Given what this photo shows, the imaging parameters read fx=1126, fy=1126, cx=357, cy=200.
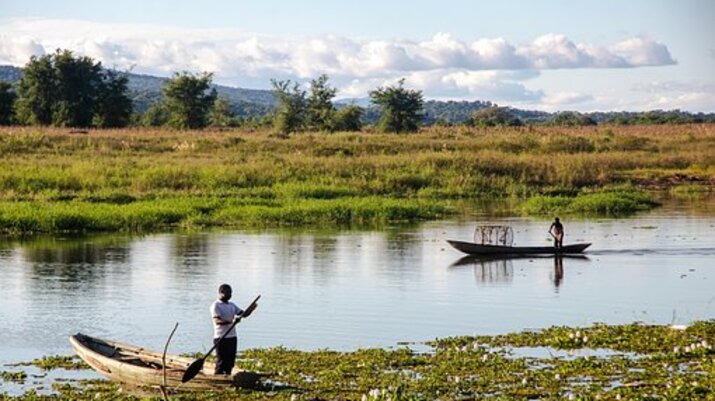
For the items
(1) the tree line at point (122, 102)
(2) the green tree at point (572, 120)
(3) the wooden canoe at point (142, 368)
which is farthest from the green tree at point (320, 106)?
(3) the wooden canoe at point (142, 368)

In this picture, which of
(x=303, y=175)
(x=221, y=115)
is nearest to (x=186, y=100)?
(x=221, y=115)

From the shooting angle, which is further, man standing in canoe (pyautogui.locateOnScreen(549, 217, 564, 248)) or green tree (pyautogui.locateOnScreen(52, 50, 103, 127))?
green tree (pyautogui.locateOnScreen(52, 50, 103, 127))

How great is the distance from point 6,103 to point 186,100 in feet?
43.0

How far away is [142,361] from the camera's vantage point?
637 inches

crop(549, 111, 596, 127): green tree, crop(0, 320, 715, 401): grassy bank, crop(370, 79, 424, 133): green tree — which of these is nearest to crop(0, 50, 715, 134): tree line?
crop(370, 79, 424, 133): green tree

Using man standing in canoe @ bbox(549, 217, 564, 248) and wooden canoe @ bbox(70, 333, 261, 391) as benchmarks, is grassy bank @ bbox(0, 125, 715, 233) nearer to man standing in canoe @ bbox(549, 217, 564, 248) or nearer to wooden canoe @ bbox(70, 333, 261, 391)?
man standing in canoe @ bbox(549, 217, 564, 248)

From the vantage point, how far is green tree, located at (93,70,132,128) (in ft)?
268

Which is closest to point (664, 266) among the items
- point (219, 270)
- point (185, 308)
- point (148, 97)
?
point (219, 270)

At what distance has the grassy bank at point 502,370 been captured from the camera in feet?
47.2

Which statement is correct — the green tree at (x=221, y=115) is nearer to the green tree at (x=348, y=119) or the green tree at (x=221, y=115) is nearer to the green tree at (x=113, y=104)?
the green tree at (x=113, y=104)

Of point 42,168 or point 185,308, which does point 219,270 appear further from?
point 42,168

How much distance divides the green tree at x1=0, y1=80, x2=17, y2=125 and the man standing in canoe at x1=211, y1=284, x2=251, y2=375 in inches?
2723

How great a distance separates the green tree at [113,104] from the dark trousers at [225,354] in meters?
67.8

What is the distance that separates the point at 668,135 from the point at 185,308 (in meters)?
58.8
